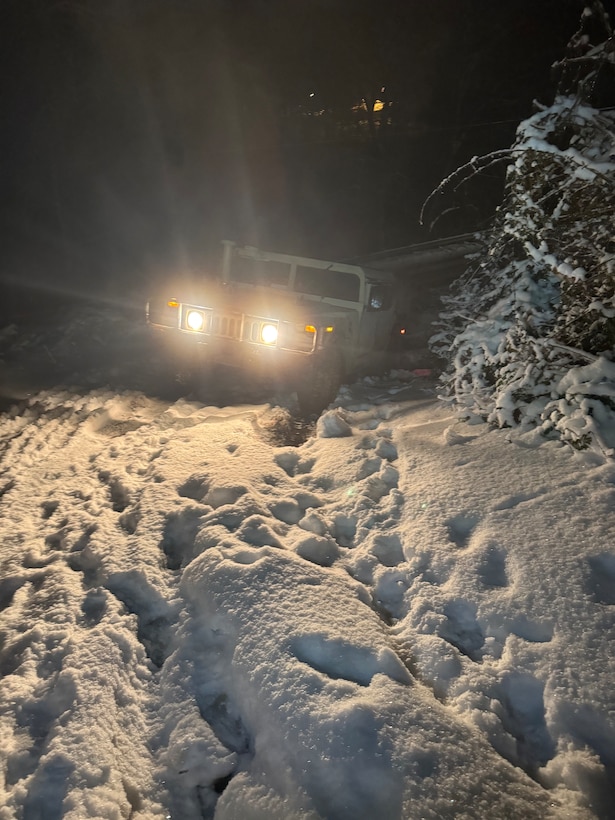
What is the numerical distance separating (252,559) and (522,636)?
5.00ft

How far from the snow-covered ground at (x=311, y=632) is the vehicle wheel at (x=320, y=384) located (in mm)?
1844

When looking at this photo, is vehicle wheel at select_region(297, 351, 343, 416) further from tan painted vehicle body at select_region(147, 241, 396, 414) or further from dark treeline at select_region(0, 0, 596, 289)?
dark treeline at select_region(0, 0, 596, 289)

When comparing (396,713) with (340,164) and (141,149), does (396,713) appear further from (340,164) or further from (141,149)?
(340,164)

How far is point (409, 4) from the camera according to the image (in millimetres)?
16391

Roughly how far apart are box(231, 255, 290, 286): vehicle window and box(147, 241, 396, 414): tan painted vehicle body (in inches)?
0.5

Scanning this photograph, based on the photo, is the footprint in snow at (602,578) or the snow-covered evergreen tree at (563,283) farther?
the snow-covered evergreen tree at (563,283)

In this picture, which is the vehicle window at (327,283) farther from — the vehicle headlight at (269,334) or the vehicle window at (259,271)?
the vehicle headlight at (269,334)

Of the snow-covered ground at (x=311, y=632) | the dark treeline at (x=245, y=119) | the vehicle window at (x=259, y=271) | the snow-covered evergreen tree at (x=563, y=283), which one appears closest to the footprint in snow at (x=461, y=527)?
the snow-covered ground at (x=311, y=632)

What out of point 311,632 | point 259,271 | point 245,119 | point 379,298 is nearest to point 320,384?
point 379,298

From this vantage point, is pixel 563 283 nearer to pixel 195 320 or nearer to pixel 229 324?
pixel 229 324

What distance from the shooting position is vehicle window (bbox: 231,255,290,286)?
264 inches

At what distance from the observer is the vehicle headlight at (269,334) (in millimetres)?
5492

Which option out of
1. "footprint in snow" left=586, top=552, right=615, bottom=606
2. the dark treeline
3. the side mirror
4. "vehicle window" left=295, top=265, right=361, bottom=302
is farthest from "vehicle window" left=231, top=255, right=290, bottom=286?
the dark treeline

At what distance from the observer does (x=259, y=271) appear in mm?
6812
